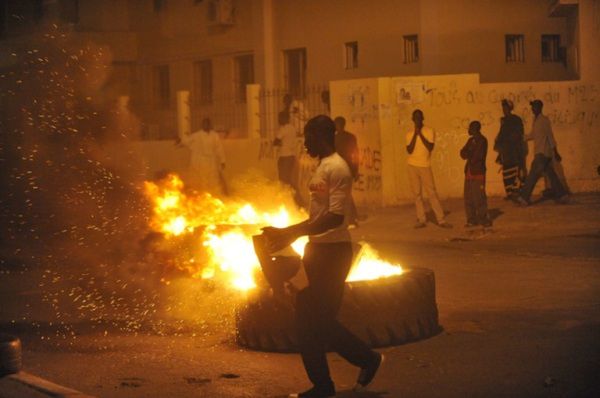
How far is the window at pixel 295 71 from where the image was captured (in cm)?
2938

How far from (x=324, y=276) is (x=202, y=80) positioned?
27.9 meters

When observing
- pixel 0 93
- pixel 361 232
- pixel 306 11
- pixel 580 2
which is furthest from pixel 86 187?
pixel 306 11

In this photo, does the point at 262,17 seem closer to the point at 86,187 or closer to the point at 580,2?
the point at 580,2

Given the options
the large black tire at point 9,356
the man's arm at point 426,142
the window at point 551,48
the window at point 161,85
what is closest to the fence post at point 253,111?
the window at point 551,48

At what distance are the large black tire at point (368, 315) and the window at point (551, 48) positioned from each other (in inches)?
814

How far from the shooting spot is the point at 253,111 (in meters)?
24.8

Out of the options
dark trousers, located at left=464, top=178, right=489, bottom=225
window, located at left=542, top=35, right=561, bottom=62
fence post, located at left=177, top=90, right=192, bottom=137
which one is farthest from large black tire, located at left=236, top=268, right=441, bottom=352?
window, located at left=542, top=35, right=561, bottom=62

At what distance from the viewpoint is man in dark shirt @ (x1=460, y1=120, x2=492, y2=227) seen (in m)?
15.9

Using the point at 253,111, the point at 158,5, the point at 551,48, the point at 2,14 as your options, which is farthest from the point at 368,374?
the point at 2,14

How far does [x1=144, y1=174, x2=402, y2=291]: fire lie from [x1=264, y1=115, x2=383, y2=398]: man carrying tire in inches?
90.6

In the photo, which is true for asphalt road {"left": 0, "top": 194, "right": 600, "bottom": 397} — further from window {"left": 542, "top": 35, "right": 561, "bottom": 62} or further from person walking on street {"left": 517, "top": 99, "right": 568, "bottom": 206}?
window {"left": 542, "top": 35, "right": 561, "bottom": 62}

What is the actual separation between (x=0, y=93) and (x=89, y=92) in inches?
69.9

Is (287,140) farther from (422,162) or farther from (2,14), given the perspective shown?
(2,14)

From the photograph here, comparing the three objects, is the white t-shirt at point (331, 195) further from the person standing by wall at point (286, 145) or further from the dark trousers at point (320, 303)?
the person standing by wall at point (286, 145)
